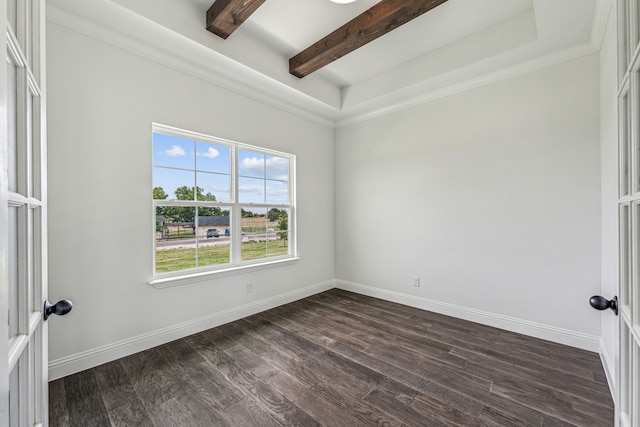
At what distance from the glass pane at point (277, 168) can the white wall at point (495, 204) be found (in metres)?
1.18

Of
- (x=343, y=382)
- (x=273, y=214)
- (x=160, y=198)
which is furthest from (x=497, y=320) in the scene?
(x=160, y=198)

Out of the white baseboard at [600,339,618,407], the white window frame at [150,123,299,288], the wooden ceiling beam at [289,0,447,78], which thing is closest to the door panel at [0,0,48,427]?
the white window frame at [150,123,299,288]

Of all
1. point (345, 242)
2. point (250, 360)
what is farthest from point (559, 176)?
point (250, 360)

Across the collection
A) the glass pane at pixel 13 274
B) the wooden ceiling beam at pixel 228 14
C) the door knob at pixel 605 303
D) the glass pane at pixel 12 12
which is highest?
the wooden ceiling beam at pixel 228 14

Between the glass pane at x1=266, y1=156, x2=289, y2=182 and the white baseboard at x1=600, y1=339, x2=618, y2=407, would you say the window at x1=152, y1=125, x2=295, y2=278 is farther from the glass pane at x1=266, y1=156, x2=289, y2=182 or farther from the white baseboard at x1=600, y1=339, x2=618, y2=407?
the white baseboard at x1=600, y1=339, x2=618, y2=407

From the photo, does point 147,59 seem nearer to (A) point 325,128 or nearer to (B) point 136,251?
(B) point 136,251

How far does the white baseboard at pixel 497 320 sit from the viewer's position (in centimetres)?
243

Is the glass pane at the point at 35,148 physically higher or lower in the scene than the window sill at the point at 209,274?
higher

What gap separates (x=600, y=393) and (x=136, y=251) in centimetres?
374

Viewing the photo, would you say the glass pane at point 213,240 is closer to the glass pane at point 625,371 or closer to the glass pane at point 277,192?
the glass pane at point 277,192

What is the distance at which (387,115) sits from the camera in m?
3.78

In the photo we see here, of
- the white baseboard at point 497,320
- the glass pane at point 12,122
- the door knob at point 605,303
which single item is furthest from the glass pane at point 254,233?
the door knob at point 605,303

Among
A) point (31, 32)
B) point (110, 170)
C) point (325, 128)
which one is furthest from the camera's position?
point (325, 128)

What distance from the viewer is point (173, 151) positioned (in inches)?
107
